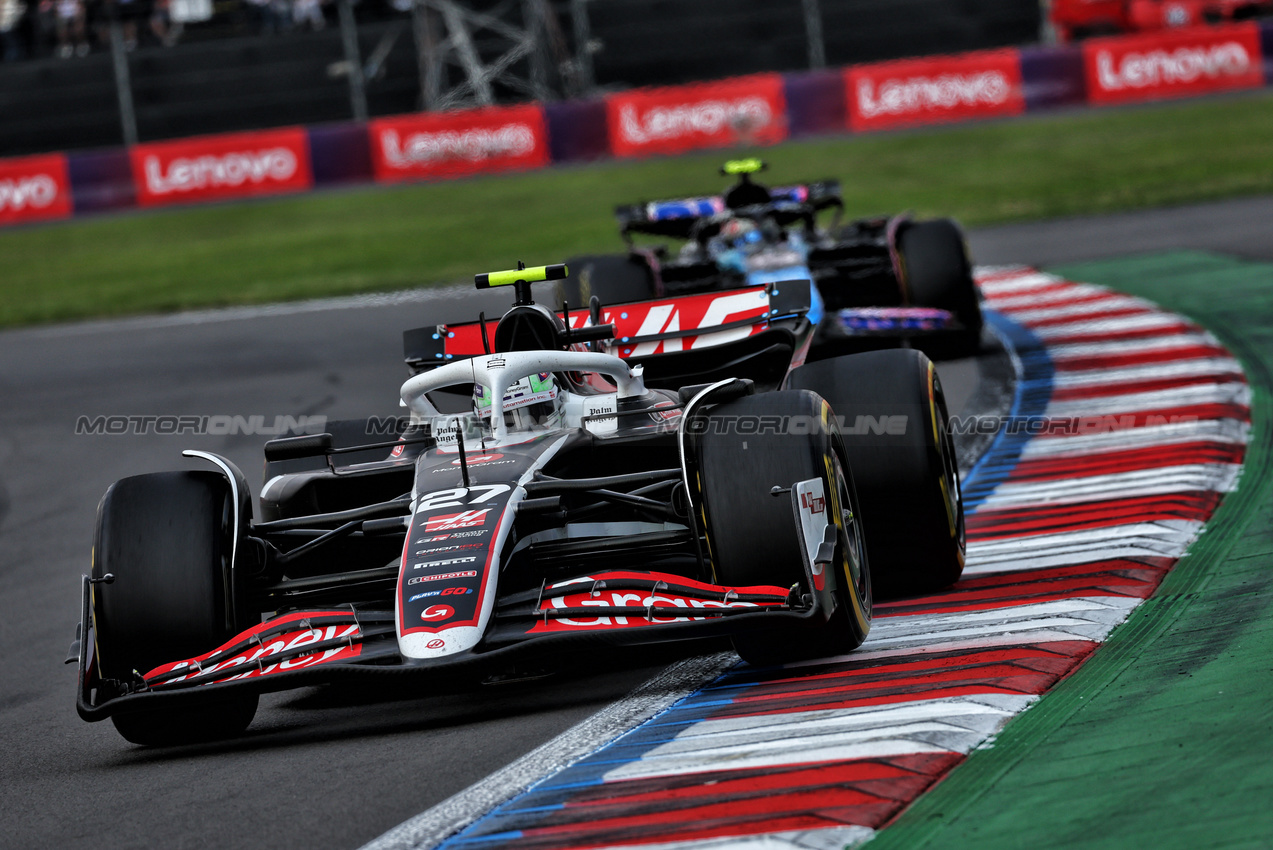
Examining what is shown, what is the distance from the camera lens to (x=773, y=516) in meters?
5.91

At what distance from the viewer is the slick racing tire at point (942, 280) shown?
12.9 meters

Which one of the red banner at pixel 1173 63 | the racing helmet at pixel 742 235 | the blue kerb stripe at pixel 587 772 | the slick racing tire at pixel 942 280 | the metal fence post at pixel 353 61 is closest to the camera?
the blue kerb stripe at pixel 587 772

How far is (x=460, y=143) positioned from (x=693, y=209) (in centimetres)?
1768

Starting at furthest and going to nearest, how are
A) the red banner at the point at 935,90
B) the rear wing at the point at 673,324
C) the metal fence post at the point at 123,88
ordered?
the metal fence post at the point at 123,88 < the red banner at the point at 935,90 < the rear wing at the point at 673,324

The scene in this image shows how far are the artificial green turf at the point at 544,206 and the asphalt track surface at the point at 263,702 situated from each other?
12.3 feet

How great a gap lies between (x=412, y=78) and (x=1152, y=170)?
14389 millimetres

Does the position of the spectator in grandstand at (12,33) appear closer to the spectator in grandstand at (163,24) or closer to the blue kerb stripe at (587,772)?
the spectator in grandstand at (163,24)

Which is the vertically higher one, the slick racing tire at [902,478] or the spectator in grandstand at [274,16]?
the spectator in grandstand at [274,16]

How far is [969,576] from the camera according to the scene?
23.7ft

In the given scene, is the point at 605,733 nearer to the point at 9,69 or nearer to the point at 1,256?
the point at 1,256

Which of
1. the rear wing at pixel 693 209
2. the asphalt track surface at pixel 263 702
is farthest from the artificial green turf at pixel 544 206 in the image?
the rear wing at pixel 693 209

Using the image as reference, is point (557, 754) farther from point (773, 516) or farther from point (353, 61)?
point (353, 61)

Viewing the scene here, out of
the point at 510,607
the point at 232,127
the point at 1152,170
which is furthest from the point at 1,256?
the point at 510,607

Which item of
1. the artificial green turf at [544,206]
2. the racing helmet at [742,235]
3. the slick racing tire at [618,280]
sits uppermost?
the racing helmet at [742,235]
